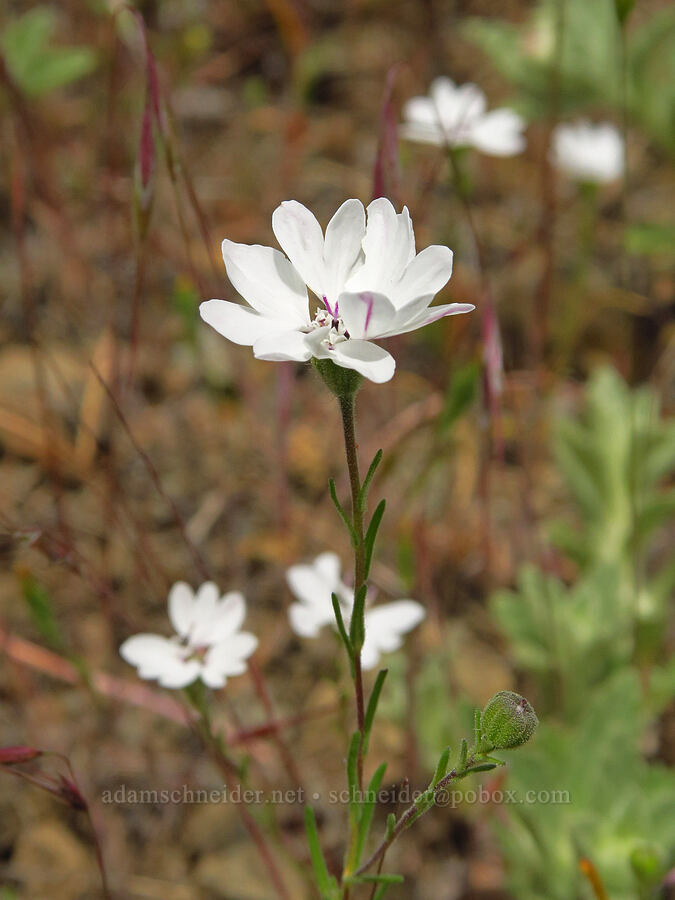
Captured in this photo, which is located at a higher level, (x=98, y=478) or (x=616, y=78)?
(x=616, y=78)

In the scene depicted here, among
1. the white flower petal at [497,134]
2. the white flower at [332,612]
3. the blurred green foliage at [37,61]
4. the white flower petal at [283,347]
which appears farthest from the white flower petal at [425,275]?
the blurred green foliage at [37,61]

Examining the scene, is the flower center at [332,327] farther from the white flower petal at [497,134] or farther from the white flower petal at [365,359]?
the white flower petal at [497,134]

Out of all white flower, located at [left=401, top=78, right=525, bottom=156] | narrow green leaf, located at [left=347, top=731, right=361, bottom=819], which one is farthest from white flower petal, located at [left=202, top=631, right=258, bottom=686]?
white flower, located at [left=401, top=78, right=525, bottom=156]

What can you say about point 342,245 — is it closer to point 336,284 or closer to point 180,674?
point 336,284

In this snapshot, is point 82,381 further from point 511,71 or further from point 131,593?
point 511,71

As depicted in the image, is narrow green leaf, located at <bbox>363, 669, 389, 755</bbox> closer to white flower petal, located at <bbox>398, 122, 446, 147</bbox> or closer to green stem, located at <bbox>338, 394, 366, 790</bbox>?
green stem, located at <bbox>338, 394, 366, 790</bbox>

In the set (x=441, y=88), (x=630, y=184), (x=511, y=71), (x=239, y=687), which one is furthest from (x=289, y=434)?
(x=630, y=184)
